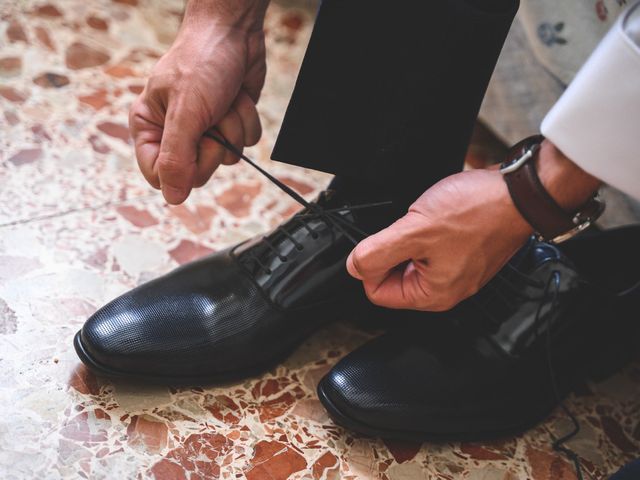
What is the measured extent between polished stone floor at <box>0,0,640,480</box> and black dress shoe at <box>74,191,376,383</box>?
45 mm

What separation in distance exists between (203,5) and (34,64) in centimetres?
60

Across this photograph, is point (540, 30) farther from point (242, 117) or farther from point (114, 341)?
point (114, 341)

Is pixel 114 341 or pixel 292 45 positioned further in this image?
pixel 292 45

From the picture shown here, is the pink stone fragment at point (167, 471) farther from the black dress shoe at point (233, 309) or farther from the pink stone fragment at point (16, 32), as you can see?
the pink stone fragment at point (16, 32)

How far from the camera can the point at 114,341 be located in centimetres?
68

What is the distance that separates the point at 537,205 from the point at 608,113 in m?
0.09

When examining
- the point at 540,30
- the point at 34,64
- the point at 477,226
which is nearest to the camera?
the point at 477,226

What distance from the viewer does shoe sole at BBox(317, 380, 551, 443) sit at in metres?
0.70

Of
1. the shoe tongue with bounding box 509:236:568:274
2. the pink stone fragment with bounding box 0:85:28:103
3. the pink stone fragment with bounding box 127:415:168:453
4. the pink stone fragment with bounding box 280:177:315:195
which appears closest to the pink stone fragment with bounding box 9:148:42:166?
the pink stone fragment with bounding box 0:85:28:103

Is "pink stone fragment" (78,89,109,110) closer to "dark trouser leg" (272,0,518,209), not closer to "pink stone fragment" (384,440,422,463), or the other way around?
"dark trouser leg" (272,0,518,209)

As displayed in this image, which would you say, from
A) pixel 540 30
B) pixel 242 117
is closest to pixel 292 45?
pixel 540 30

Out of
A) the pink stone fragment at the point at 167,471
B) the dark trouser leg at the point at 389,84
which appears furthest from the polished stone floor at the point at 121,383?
the dark trouser leg at the point at 389,84

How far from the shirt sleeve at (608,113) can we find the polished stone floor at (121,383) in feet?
1.15

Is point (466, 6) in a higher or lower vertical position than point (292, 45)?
higher
